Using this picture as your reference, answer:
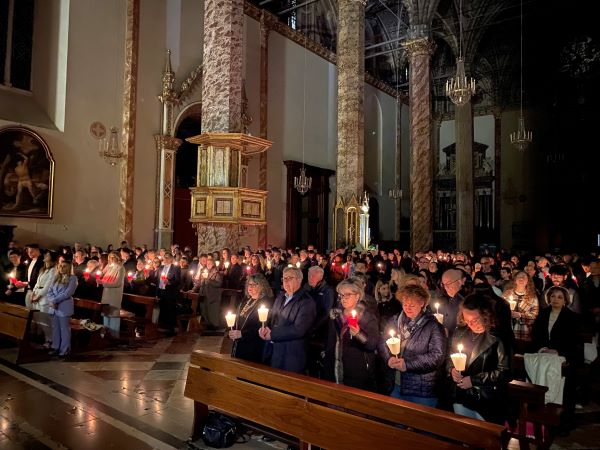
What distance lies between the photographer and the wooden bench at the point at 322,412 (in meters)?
2.80

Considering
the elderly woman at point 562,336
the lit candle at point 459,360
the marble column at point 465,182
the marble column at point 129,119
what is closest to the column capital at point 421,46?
the marble column at point 465,182

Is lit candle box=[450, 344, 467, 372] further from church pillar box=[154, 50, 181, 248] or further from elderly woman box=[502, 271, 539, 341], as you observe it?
church pillar box=[154, 50, 181, 248]

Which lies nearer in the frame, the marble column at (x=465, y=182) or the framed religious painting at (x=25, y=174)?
the framed religious painting at (x=25, y=174)

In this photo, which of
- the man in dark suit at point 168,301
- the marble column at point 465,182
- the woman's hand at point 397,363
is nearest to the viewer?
the woman's hand at point 397,363

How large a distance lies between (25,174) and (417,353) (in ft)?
42.5

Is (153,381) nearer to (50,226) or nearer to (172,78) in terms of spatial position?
(50,226)

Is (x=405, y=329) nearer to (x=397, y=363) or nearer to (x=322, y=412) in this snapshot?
(x=397, y=363)

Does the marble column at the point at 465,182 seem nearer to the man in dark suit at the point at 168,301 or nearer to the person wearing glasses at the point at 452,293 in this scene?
the man in dark suit at the point at 168,301

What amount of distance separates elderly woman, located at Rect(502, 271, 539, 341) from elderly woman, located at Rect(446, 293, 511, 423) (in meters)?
2.75

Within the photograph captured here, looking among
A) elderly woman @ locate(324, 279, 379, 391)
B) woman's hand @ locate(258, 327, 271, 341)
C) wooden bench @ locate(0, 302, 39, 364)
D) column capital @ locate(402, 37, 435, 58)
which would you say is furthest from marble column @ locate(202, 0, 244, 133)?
column capital @ locate(402, 37, 435, 58)

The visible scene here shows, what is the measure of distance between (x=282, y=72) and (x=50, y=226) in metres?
12.0

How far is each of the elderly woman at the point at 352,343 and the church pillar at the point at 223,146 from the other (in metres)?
6.94

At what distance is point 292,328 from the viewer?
4281mm

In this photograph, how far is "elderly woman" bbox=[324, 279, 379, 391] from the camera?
3.83 meters
